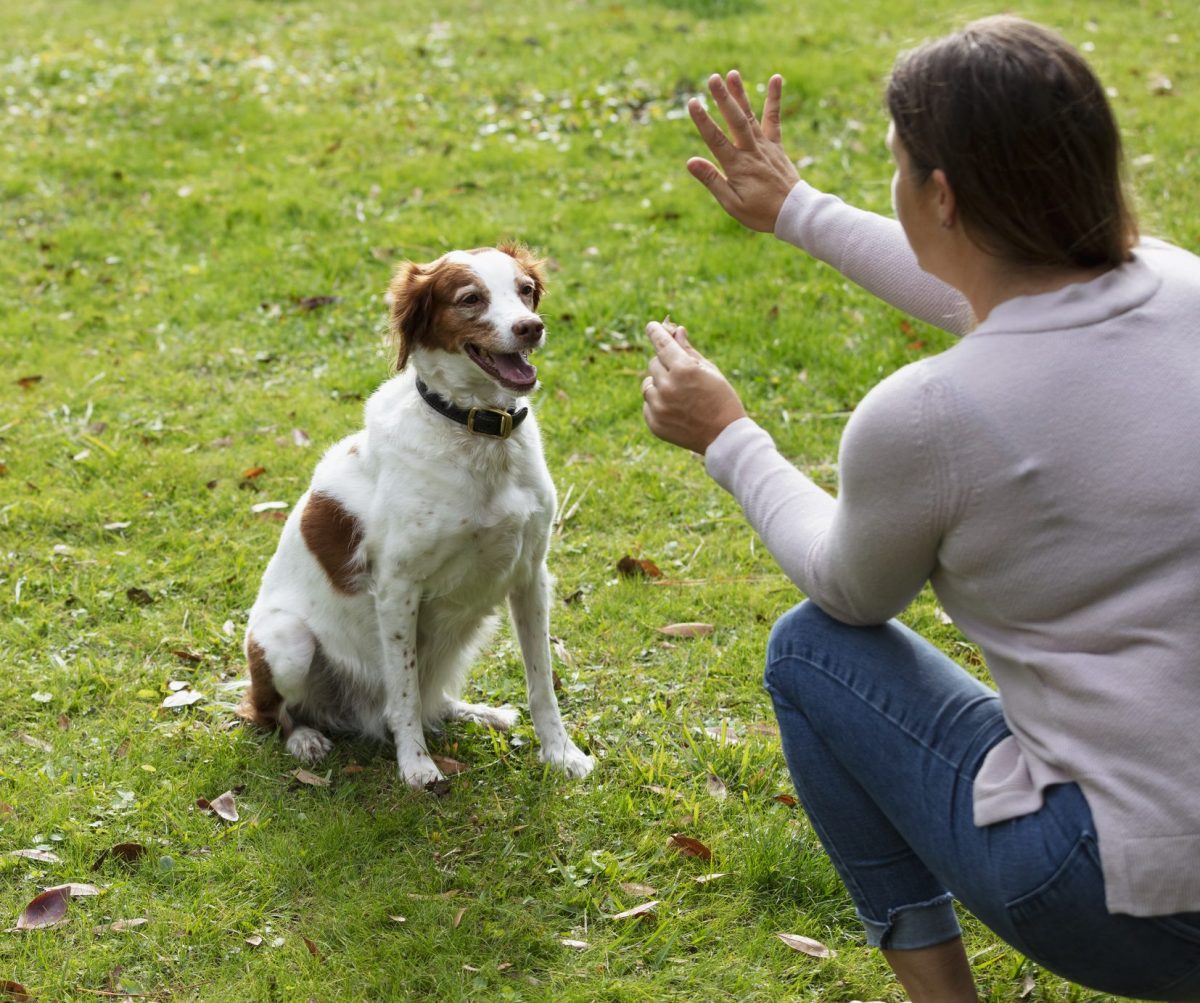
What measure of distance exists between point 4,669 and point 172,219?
3.98m

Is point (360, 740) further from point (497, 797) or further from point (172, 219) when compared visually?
point (172, 219)

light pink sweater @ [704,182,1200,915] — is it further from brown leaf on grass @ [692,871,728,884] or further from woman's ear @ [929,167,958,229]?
brown leaf on grass @ [692,871,728,884]

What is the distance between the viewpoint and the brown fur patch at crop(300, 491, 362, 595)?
3492 mm

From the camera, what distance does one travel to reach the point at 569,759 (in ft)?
11.2

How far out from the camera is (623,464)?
493cm

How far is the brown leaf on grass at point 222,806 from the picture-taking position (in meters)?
3.24

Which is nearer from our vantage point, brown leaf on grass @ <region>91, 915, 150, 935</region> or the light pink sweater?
the light pink sweater

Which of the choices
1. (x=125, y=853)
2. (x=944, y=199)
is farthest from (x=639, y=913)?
(x=944, y=199)

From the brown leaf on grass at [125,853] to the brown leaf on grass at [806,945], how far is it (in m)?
1.53

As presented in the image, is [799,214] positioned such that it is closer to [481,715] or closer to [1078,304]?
[1078,304]

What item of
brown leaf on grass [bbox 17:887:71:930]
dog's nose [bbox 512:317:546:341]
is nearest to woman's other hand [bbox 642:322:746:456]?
dog's nose [bbox 512:317:546:341]

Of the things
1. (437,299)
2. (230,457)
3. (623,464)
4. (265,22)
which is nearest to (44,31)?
(265,22)

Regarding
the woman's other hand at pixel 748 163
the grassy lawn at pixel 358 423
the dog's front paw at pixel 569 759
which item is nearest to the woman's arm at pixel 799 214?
the woman's other hand at pixel 748 163

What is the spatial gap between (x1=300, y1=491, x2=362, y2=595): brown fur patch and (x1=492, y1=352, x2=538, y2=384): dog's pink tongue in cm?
59
